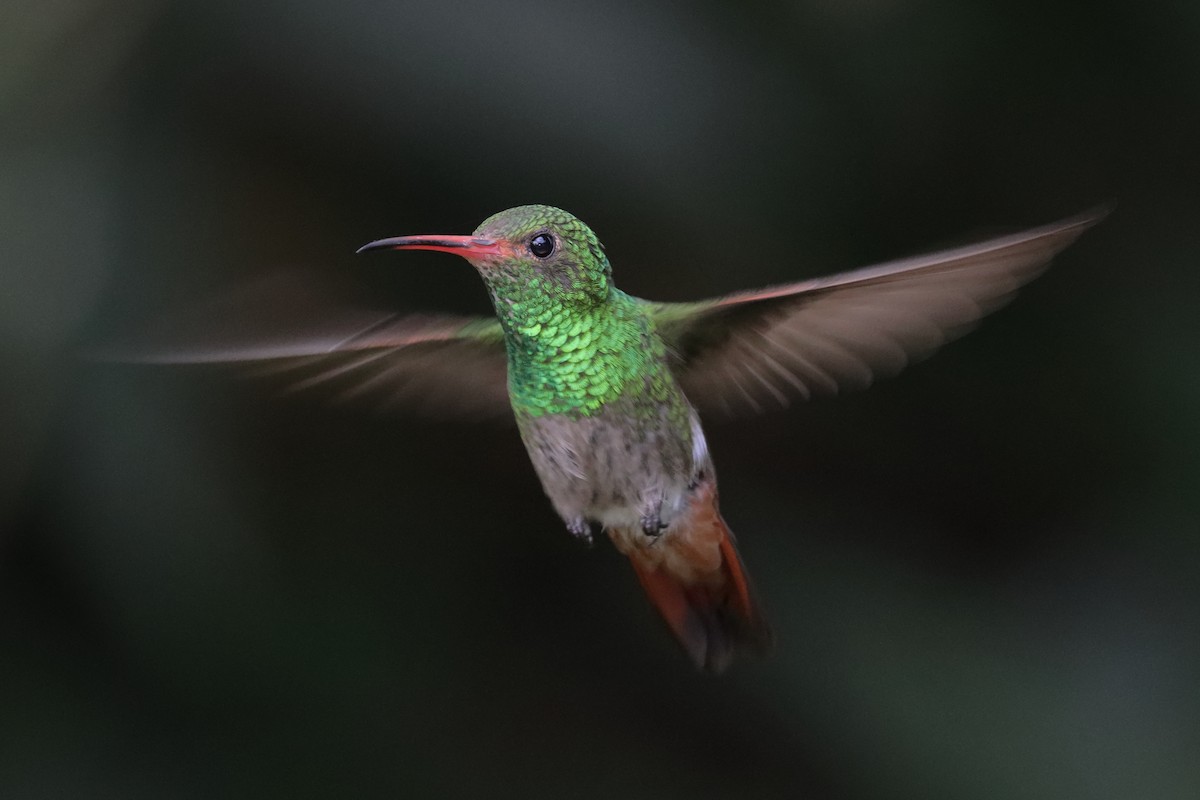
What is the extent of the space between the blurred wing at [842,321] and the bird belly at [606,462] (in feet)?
0.24

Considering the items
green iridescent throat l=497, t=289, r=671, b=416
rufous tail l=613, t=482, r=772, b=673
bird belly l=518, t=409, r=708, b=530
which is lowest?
rufous tail l=613, t=482, r=772, b=673

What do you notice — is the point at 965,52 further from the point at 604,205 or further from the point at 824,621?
the point at 824,621

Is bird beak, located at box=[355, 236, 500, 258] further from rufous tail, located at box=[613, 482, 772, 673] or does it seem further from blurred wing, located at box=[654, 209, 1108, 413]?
rufous tail, located at box=[613, 482, 772, 673]

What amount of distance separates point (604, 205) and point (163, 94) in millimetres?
619

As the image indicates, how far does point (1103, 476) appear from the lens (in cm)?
203

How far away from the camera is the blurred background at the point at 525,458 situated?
1631 millimetres

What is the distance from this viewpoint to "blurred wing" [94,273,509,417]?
0.86 metres

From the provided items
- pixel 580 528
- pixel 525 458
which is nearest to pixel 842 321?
pixel 580 528

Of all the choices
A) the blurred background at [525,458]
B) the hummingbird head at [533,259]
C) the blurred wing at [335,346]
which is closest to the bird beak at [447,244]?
the hummingbird head at [533,259]

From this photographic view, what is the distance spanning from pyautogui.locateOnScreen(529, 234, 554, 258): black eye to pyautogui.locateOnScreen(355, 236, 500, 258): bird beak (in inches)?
1.4

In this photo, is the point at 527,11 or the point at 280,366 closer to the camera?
the point at 280,366

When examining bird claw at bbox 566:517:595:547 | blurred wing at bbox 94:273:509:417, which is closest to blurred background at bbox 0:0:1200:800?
blurred wing at bbox 94:273:509:417

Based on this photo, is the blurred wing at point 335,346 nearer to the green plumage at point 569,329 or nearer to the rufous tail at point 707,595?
the green plumage at point 569,329

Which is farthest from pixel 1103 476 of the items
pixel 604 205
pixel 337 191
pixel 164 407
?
pixel 164 407
